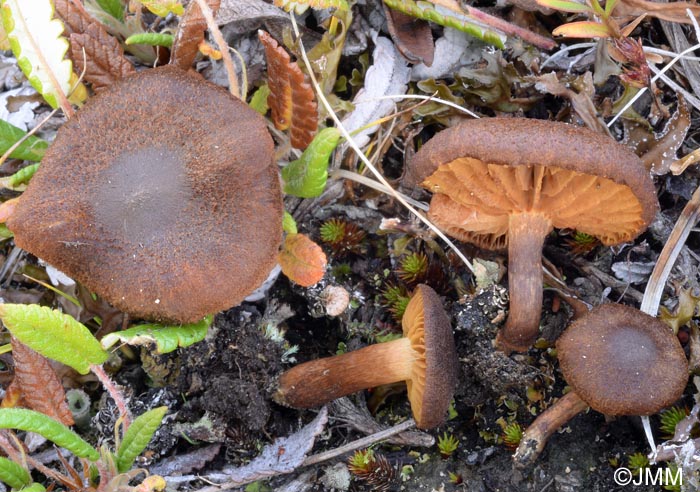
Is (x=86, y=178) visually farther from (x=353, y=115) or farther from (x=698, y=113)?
(x=698, y=113)

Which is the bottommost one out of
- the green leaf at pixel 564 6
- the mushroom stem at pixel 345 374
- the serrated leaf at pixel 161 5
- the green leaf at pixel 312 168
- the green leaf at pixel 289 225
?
the mushroom stem at pixel 345 374

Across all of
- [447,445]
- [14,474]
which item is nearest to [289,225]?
[447,445]

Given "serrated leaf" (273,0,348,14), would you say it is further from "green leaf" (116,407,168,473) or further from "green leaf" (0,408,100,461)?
"green leaf" (0,408,100,461)

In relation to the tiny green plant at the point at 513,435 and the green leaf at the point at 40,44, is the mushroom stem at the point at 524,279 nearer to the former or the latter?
the tiny green plant at the point at 513,435

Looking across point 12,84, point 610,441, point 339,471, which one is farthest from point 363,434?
point 12,84

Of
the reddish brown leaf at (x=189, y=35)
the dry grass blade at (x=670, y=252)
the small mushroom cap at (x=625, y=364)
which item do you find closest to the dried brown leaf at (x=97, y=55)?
the reddish brown leaf at (x=189, y=35)

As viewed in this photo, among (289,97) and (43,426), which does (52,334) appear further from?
(289,97)
